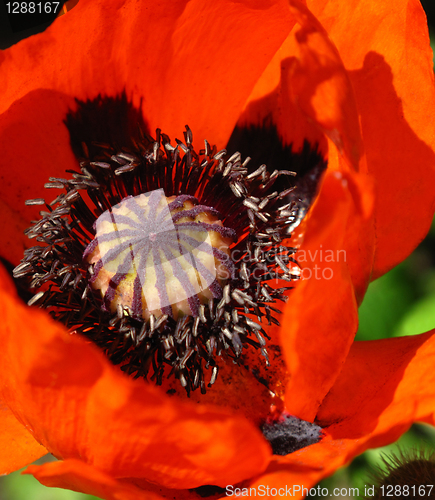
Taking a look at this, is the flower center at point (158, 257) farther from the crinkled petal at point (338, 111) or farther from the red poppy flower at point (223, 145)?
the crinkled petal at point (338, 111)

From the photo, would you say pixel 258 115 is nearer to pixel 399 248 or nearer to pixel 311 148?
pixel 311 148

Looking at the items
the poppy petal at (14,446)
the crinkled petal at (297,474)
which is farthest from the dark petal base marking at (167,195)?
the crinkled petal at (297,474)

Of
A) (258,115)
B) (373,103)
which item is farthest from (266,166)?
(373,103)

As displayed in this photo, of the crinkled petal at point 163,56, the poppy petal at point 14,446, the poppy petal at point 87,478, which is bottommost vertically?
the poppy petal at point 14,446

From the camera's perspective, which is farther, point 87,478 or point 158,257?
point 158,257

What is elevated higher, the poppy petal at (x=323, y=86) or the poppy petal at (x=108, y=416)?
the poppy petal at (x=323, y=86)

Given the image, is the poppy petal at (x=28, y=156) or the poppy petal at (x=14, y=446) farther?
the poppy petal at (x=28, y=156)

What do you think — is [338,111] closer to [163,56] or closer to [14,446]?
[163,56]

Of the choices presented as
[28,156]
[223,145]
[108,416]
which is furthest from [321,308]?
[28,156]

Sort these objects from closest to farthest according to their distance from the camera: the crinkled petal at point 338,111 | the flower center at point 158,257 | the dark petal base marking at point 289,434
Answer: the crinkled petal at point 338,111 → the dark petal base marking at point 289,434 → the flower center at point 158,257
